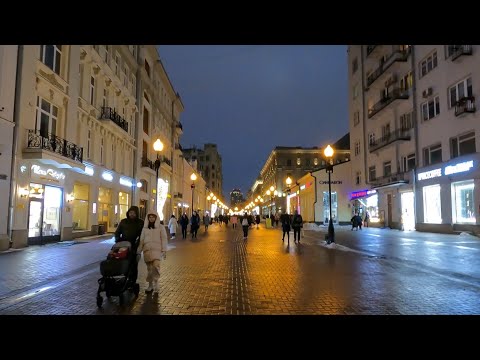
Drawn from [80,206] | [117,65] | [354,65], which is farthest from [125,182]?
[354,65]

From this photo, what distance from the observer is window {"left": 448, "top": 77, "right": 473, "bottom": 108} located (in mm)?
25694

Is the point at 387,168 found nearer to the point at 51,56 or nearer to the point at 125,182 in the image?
the point at 125,182

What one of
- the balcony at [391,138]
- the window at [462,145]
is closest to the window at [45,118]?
the window at [462,145]

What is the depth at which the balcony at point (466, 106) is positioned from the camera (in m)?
25.0

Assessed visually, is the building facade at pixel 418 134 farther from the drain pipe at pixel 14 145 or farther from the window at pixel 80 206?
the drain pipe at pixel 14 145

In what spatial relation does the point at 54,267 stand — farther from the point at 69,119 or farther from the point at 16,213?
the point at 69,119

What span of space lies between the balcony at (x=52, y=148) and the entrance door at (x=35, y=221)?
84.4 inches

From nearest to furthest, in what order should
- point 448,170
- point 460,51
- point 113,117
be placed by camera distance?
point 460,51, point 448,170, point 113,117

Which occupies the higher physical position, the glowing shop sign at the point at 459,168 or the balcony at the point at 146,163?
the balcony at the point at 146,163

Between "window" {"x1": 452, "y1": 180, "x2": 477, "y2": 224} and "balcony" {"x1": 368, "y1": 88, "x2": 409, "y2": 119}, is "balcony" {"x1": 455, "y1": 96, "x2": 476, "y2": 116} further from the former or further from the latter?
"balcony" {"x1": 368, "y1": 88, "x2": 409, "y2": 119}

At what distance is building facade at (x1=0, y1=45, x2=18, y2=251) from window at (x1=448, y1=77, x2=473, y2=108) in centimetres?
2425

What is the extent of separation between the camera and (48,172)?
824 inches

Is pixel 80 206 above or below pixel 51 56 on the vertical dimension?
below

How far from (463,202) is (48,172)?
23426 mm
